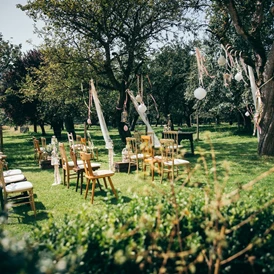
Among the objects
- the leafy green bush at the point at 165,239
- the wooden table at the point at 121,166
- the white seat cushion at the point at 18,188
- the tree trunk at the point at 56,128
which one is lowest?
the wooden table at the point at 121,166

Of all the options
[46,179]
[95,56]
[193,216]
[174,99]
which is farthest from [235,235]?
[174,99]

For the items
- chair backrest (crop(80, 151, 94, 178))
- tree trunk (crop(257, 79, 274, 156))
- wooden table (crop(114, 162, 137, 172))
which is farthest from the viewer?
tree trunk (crop(257, 79, 274, 156))

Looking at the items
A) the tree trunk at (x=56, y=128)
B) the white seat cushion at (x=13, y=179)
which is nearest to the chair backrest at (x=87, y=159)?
the white seat cushion at (x=13, y=179)

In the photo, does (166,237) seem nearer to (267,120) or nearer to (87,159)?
(87,159)

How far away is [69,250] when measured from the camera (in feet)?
7.42

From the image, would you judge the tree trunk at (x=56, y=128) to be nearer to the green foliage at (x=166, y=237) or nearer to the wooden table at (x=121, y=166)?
the wooden table at (x=121, y=166)

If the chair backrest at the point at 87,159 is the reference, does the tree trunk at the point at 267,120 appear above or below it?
above

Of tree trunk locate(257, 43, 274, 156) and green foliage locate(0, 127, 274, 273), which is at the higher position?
tree trunk locate(257, 43, 274, 156)

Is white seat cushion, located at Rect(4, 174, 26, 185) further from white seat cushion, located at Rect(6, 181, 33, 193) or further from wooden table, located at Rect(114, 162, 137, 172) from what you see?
wooden table, located at Rect(114, 162, 137, 172)

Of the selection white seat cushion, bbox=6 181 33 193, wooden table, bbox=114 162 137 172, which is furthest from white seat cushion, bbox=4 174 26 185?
wooden table, bbox=114 162 137 172

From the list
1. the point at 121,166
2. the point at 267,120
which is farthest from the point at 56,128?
the point at 267,120

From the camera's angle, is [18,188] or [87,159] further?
[87,159]

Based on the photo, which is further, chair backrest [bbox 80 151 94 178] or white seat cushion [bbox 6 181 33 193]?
chair backrest [bbox 80 151 94 178]

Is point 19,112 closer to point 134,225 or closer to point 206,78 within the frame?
point 206,78
